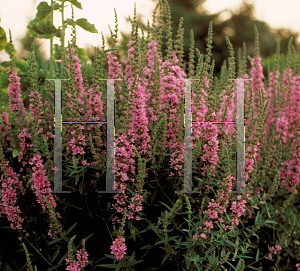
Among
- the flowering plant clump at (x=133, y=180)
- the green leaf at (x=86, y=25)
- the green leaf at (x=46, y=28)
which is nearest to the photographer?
the flowering plant clump at (x=133, y=180)

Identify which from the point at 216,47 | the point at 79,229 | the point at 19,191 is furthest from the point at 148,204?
the point at 216,47

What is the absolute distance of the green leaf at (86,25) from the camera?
4.07m

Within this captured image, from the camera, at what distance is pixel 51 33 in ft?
15.3

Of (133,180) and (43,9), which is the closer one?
(133,180)

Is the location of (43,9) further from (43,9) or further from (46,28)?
(46,28)

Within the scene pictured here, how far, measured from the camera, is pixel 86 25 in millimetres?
4105

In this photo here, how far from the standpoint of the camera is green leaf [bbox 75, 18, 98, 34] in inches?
160
